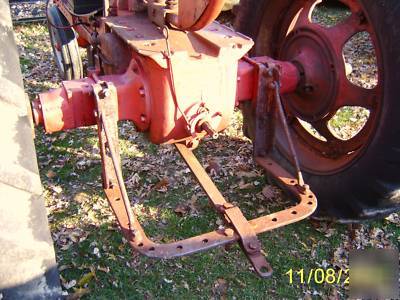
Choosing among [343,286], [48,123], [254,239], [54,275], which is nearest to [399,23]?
[254,239]

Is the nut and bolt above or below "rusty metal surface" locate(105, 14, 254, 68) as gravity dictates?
below

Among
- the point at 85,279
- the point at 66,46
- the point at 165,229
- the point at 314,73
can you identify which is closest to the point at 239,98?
the point at 314,73

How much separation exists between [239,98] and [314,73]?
53 centimetres

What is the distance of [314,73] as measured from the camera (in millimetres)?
2504

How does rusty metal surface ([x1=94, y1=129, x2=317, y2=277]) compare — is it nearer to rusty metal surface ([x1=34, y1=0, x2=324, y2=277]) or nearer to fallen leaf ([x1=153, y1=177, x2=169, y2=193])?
rusty metal surface ([x1=34, y1=0, x2=324, y2=277])

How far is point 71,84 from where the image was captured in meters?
2.00

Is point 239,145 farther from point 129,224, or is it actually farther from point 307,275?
point 129,224

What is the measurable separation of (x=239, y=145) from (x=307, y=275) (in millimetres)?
1268

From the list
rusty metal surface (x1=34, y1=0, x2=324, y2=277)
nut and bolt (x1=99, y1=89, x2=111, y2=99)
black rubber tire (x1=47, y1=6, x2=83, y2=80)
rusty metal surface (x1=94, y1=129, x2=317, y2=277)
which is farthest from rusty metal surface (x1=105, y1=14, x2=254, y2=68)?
black rubber tire (x1=47, y1=6, x2=83, y2=80)

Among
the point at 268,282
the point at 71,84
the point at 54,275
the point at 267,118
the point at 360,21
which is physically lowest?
the point at 268,282

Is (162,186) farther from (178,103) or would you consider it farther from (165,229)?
(178,103)
